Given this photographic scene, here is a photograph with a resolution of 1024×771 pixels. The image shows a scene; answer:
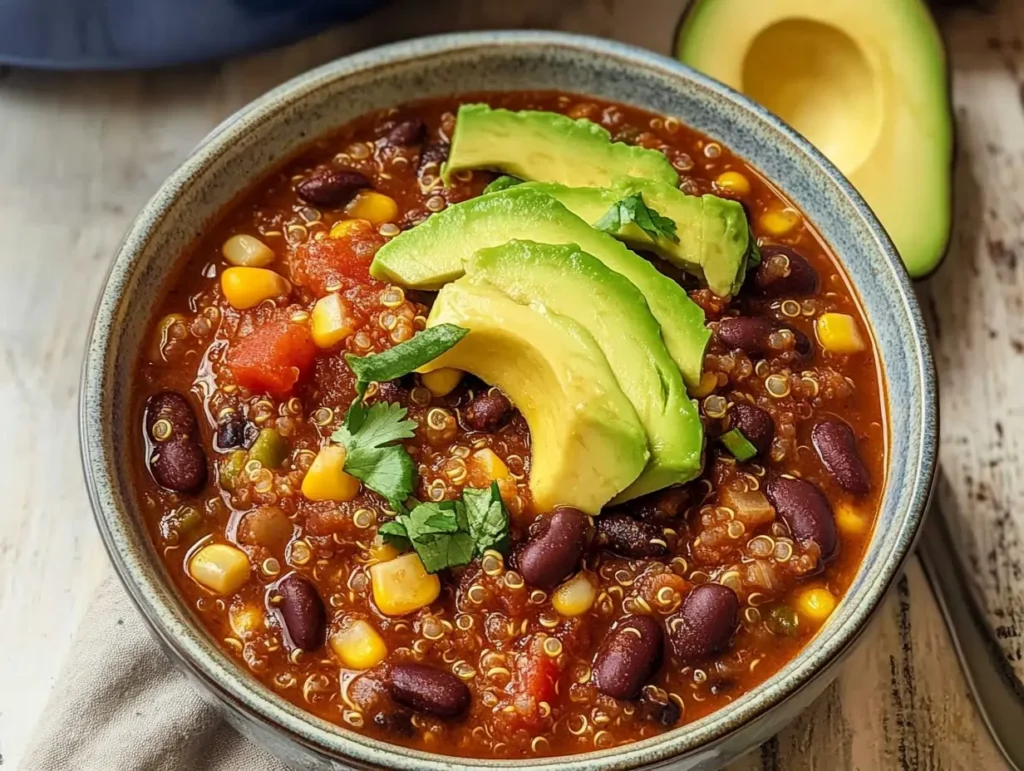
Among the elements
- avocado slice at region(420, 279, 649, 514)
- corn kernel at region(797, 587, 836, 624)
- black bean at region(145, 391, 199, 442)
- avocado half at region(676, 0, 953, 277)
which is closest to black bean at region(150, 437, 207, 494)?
black bean at region(145, 391, 199, 442)

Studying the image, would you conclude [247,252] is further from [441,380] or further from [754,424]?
[754,424]

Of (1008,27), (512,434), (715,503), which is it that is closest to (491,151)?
(512,434)

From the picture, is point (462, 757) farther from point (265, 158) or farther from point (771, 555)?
point (265, 158)

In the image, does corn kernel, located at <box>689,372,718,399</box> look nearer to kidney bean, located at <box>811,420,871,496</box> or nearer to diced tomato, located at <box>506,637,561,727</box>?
kidney bean, located at <box>811,420,871,496</box>

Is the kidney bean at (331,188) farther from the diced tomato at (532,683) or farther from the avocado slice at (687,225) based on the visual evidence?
the diced tomato at (532,683)

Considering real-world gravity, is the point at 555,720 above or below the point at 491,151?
below

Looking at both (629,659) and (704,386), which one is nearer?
(629,659)

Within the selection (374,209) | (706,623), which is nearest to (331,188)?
(374,209)
